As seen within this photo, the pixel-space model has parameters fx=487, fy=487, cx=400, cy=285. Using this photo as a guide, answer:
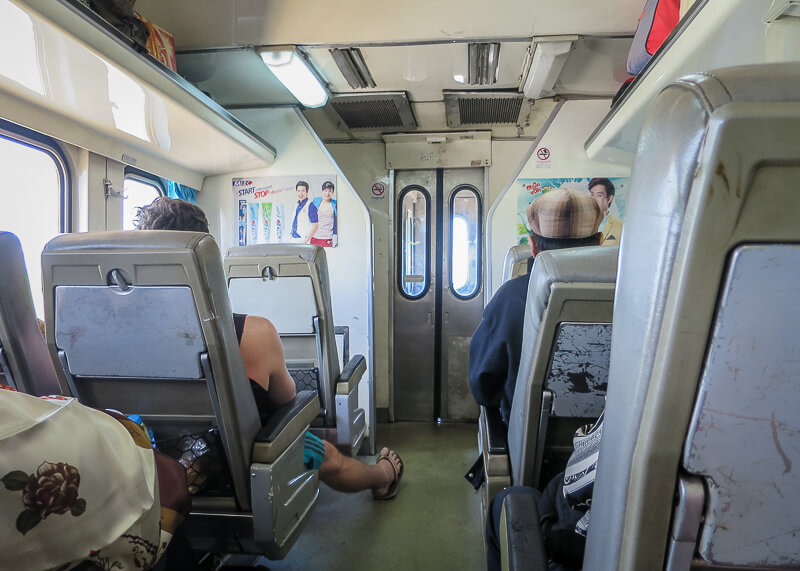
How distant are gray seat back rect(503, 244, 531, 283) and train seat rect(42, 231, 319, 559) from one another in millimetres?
1818

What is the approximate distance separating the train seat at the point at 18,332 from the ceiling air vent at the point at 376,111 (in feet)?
9.42

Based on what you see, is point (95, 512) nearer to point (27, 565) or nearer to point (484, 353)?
point (27, 565)

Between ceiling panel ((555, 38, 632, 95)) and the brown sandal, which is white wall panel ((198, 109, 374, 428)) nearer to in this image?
the brown sandal

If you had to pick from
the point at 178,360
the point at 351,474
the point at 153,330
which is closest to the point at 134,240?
the point at 153,330

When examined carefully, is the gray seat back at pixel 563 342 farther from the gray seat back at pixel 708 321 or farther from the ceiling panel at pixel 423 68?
the ceiling panel at pixel 423 68

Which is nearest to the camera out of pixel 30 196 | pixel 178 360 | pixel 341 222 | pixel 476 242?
pixel 178 360

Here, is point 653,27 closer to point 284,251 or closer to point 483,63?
point 483,63

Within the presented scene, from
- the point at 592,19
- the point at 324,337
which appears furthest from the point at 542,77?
the point at 324,337

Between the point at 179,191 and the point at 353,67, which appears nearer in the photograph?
the point at 353,67

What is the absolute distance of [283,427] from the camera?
6.04 ft

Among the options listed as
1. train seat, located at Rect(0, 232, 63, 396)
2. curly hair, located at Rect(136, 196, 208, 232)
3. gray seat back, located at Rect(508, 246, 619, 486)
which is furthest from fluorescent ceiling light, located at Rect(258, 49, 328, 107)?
gray seat back, located at Rect(508, 246, 619, 486)

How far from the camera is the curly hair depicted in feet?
6.42

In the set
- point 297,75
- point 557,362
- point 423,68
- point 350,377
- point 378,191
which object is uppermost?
point 423,68

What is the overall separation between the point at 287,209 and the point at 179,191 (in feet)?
2.72
